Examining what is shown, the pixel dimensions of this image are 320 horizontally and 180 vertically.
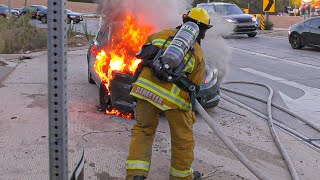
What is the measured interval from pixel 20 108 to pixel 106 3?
212cm

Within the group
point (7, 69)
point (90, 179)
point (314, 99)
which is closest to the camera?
point (90, 179)

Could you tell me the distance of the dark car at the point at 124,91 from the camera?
19.2 ft

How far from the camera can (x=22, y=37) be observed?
15031 millimetres

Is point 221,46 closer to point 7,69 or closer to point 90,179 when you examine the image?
point 90,179

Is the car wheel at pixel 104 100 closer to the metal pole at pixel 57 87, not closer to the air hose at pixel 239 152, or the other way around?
the air hose at pixel 239 152

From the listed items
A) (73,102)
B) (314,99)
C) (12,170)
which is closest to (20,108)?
(73,102)

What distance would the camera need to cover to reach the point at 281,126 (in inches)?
249

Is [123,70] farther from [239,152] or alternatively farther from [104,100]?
[239,152]

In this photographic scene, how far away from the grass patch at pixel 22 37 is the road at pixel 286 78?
19.7 feet

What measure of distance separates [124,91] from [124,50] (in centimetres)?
58

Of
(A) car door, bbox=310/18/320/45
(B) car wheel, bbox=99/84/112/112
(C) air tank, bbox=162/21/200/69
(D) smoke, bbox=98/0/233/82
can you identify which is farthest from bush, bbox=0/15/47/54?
Result: (C) air tank, bbox=162/21/200/69

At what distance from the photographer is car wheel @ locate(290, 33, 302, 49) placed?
1714 cm

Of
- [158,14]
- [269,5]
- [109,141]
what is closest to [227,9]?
[269,5]

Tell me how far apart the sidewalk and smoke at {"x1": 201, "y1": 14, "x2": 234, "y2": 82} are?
0.84 m
